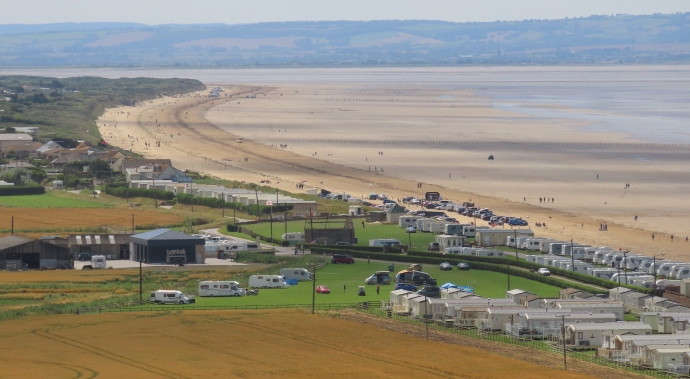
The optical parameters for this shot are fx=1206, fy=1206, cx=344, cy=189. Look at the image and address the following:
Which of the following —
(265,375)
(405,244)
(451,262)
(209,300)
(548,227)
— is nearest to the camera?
(265,375)

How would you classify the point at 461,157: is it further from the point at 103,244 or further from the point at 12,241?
the point at 12,241

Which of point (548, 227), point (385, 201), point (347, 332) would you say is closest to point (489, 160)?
point (385, 201)

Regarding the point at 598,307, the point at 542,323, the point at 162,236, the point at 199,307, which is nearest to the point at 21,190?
the point at 162,236

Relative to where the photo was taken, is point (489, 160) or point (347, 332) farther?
point (489, 160)

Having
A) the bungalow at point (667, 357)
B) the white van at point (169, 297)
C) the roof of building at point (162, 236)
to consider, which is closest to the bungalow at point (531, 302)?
the bungalow at point (667, 357)

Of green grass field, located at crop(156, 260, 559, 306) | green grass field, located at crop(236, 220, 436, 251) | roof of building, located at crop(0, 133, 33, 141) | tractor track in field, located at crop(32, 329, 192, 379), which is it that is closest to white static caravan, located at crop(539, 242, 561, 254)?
green grass field, located at crop(236, 220, 436, 251)

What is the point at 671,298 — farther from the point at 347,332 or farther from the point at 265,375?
the point at 265,375

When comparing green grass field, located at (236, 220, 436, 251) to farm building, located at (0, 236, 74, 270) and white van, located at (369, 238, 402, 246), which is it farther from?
farm building, located at (0, 236, 74, 270)

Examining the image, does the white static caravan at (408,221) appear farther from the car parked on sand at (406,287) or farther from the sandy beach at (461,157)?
the car parked on sand at (406,287)
